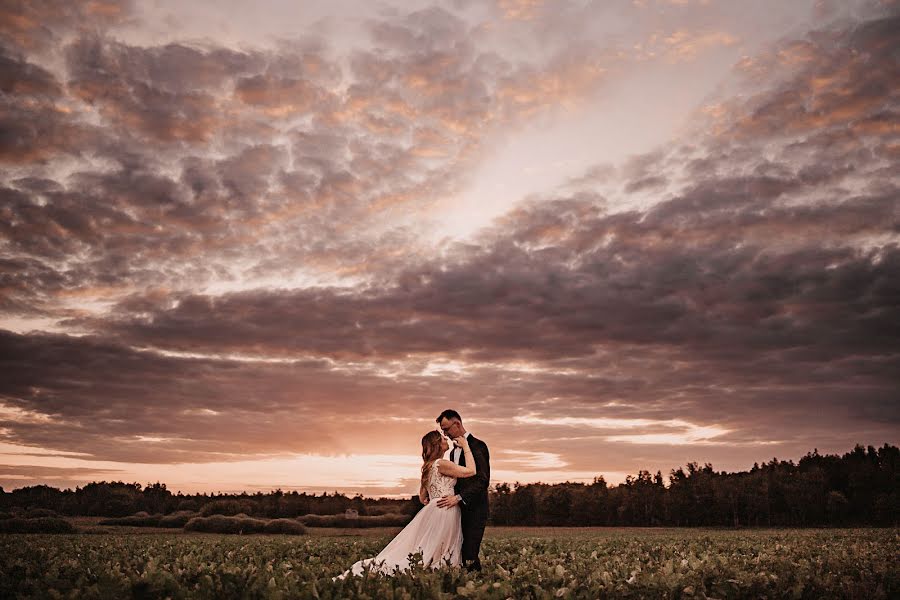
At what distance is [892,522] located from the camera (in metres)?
112

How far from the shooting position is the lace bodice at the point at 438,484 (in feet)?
42.1

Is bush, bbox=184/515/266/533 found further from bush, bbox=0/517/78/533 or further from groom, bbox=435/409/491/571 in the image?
groom, bbox=435/409/491/571

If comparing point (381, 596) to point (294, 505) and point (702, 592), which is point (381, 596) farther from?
point (294, 505)

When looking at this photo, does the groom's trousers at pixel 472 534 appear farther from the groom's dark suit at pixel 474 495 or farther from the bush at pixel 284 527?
the bush at pixel 284 527

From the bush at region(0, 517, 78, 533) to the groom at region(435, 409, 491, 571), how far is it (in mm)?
39285

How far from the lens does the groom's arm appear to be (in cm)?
1240

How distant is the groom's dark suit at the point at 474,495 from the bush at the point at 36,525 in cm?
3929

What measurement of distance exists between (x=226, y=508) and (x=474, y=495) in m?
63.1

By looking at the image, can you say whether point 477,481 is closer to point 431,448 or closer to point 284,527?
point 431,448

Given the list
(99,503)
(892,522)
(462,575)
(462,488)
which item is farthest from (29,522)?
(892,522)

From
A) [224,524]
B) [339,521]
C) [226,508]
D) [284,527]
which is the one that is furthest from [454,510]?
[339,521]

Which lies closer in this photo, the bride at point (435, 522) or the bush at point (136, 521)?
the bride at point (435, 522)

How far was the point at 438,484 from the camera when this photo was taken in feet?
42.4

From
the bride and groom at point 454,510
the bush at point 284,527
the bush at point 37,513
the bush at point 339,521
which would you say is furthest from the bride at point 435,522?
the bush at point 339,521
